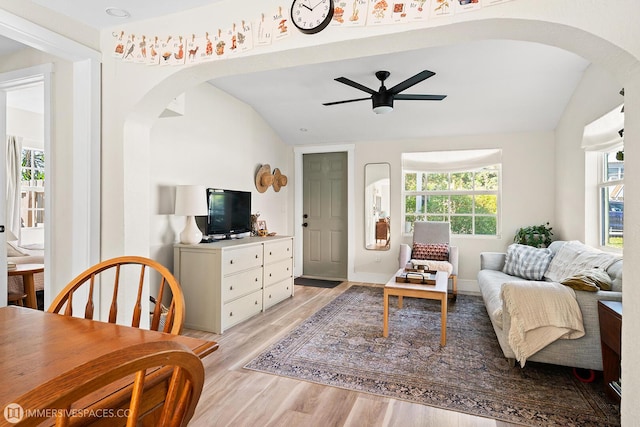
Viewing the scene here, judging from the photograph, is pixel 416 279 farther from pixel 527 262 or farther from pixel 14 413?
pixel 14 413

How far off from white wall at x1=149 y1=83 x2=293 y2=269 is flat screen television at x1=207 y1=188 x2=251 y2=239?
0.68 ft

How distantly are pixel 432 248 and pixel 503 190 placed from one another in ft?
4.12

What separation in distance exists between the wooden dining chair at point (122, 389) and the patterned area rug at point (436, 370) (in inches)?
69.9

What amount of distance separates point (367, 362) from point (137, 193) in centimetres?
199

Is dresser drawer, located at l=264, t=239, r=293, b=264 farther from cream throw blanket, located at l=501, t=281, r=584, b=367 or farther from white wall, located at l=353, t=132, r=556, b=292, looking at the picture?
cream throw blanket, located at l=501, t=281, r=584, b=367

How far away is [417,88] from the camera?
13.3ft

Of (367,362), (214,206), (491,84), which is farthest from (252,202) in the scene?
(491,84)

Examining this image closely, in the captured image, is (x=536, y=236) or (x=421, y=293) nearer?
(x=421, y=293)

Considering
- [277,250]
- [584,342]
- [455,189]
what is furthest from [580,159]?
[277,250]

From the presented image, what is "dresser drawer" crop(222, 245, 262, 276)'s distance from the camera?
339 cm

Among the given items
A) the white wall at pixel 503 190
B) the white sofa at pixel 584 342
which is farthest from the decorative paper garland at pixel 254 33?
the white wall at pixel 503 190

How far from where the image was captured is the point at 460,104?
14.5 feet

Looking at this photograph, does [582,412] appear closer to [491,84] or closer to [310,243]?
[491,84]

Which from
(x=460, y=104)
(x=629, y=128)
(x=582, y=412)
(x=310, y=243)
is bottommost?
(x=582, y=412)
